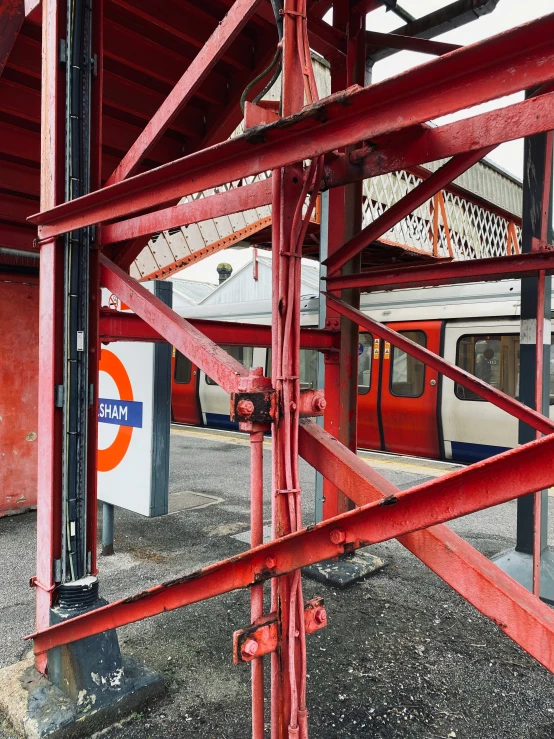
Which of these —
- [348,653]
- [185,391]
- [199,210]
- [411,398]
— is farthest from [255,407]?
[185,391]

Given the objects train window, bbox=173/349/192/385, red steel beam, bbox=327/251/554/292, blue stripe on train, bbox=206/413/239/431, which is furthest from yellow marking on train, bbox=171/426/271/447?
red steel beam, bbox=327/251/554/292

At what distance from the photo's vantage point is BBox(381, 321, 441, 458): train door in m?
8.86

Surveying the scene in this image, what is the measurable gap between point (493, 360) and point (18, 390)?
247 inches

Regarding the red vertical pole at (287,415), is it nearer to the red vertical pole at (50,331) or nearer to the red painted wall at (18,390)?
the red vertical pole at (50,331)

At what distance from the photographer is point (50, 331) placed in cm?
299

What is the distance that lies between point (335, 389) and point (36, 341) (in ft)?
11.3

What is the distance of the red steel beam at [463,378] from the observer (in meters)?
3.36

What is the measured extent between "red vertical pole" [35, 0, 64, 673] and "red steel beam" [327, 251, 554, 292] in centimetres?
201

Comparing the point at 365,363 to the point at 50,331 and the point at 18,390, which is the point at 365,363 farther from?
the point at 50,331

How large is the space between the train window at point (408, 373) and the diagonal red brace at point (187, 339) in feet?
21.8

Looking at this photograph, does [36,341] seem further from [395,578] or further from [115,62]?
[395,578]

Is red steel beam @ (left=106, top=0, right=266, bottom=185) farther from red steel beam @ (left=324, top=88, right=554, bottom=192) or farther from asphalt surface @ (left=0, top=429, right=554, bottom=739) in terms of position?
asphalt surface @ (left=0, top=429, right=554, bottom=739)

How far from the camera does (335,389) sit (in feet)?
15.1

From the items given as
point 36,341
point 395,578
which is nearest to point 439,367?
point 395,578
